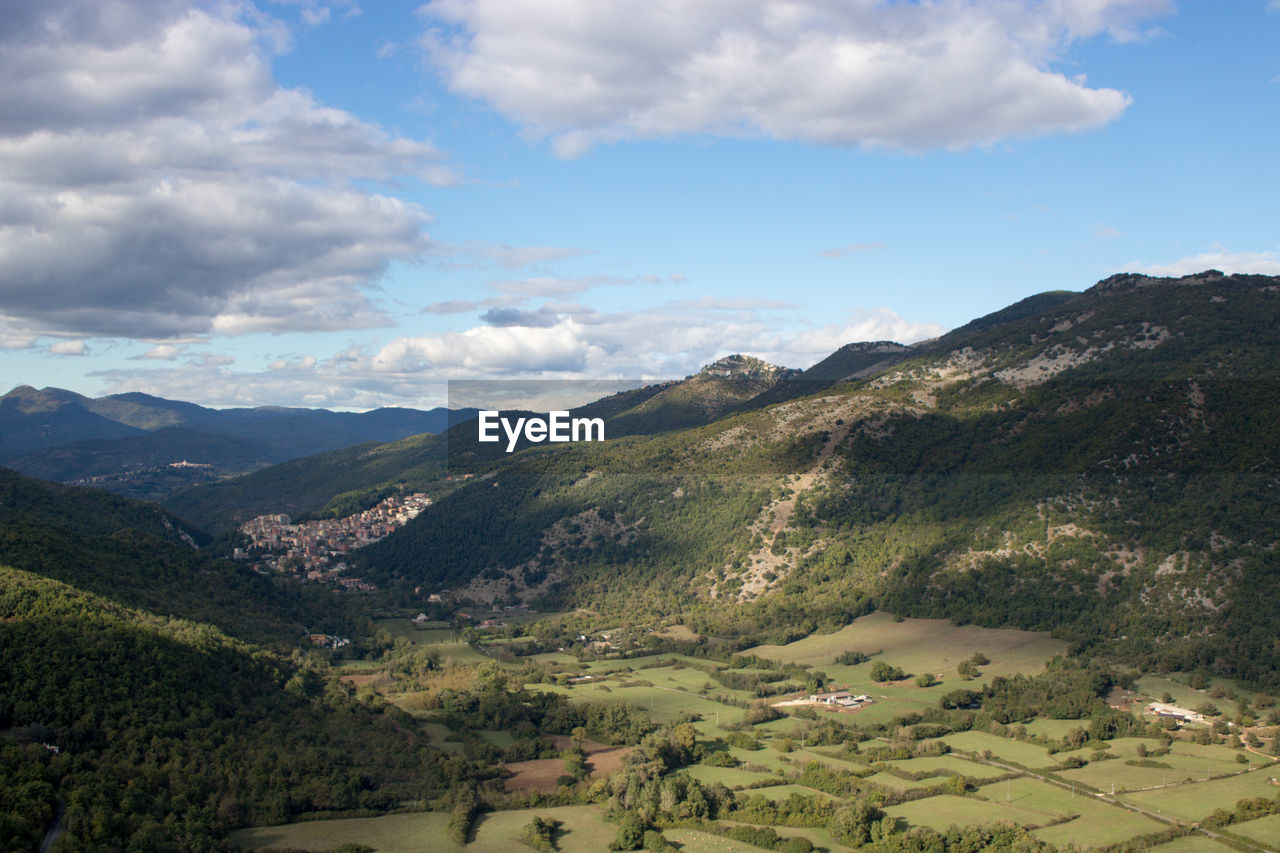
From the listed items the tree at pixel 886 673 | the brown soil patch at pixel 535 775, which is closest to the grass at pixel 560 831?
the brown soil patch at pixel 535 775

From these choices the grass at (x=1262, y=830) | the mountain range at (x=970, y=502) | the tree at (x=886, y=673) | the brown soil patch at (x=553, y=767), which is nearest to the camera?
the grass at (x=1262, y=830)

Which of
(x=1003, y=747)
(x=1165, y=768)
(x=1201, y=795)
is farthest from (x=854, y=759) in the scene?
(x=1201, y=795)

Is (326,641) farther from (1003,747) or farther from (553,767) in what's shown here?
(1003,747)

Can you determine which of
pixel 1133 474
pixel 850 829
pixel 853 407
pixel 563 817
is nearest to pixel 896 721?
pixel 850 829

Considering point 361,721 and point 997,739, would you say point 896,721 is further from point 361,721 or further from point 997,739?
point 361,721

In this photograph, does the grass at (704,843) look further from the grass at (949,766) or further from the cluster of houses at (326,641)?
the cluster of houses at (326,641)
